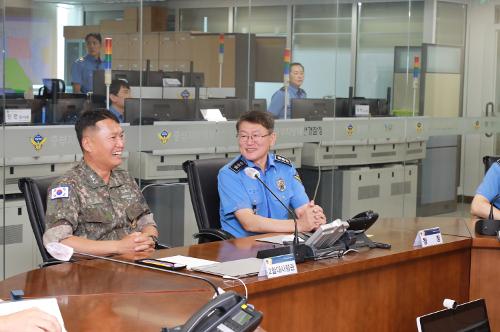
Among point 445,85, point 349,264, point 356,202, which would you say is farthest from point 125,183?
point 445,85

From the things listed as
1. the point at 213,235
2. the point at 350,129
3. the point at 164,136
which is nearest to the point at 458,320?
the point at 213,235

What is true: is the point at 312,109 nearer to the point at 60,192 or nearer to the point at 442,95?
the point at 442,95

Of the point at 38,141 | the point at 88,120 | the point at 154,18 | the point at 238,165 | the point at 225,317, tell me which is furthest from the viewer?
the point at 154,18

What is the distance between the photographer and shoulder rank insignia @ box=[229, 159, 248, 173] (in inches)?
155

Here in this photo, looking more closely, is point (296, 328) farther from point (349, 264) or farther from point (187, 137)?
point (187, 137)

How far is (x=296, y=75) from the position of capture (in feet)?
22.0

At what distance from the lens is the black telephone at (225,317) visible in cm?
161

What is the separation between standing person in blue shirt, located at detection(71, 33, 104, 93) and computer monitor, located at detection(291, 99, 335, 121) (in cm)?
199

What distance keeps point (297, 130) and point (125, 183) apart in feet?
10.4

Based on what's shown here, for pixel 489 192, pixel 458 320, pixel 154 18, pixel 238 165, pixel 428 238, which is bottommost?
pixel 458 320

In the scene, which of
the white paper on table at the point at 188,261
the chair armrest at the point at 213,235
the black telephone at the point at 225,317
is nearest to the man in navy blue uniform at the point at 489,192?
the chair armrest at the point at 213,235

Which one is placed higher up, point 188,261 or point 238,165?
point 238,165

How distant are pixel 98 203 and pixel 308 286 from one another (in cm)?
99

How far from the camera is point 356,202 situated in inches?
285
